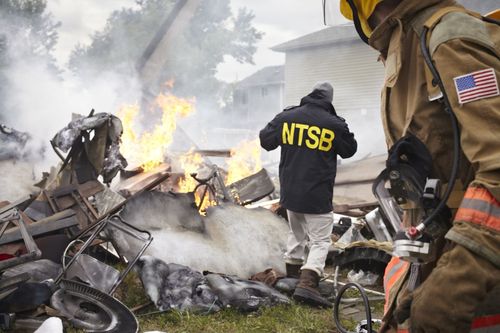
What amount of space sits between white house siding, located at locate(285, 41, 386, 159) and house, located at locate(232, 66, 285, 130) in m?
9.32

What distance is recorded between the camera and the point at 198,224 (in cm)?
669

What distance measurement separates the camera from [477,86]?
1.46m

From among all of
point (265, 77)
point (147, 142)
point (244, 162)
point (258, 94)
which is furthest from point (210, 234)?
point (265, 77)

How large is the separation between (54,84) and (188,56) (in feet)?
22.6

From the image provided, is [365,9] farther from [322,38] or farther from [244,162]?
[322,38]

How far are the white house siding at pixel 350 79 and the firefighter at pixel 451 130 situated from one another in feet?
59.8

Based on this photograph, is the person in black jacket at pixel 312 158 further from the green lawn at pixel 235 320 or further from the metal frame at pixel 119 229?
the metal frame at pixel 119 229

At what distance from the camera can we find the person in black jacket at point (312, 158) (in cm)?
569

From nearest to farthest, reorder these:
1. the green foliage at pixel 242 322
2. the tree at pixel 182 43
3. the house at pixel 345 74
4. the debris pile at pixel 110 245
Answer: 1. the debris pile at pixel 110 245
2. the green foliage at pixel 242 322
3. the tree at pixel 182 43
4. the house at pixel 345 74

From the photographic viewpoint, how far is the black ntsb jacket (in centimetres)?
570

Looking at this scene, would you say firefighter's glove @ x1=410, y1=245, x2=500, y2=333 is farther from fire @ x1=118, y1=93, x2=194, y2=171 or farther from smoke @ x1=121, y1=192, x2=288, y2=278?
fire @ x1=118, y1=93, x2=194, y2=171

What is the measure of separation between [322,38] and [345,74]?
2.42m

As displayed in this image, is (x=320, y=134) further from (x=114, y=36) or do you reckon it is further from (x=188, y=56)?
(x=114, y=36)

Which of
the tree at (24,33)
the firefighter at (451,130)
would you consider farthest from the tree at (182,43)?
the firefighter at (451,130)
